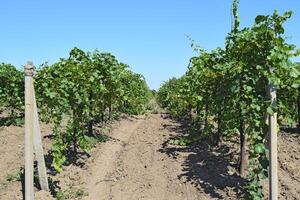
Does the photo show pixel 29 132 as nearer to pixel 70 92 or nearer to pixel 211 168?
pixel 70 92

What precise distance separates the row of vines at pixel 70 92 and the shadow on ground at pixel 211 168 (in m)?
2.81

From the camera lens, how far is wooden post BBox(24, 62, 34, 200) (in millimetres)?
7547

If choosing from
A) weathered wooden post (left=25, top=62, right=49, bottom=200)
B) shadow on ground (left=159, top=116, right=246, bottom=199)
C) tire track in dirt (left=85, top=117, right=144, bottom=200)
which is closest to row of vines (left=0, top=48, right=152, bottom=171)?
tire track in dirt (left=85, top=117, right=144, bottom=200)

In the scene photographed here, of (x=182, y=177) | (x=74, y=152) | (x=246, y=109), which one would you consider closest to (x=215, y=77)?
(x=182, y=177)

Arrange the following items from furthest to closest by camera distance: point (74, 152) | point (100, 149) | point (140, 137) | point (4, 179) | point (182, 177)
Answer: point (140, 137) < point (100, 149) < point (74, 152) < point (182, 177) < point (4, 179)

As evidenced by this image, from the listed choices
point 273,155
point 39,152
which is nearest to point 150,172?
point 39,152

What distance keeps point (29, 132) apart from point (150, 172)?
445 cm

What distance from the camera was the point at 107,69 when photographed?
53.1 feet

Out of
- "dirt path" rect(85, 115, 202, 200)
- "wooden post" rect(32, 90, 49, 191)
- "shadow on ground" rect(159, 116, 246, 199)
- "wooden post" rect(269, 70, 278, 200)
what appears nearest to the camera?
"wooden post" rect(269, 70, 278, 200)

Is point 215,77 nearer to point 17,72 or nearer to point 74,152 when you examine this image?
point 74,152

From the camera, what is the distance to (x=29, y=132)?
755 cm

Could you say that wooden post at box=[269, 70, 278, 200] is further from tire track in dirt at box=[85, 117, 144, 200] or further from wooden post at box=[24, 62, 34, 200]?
tire track in dirt at box=[85, 117, 144, 200]

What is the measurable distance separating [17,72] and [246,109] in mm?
13493

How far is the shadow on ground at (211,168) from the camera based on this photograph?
367 inches
